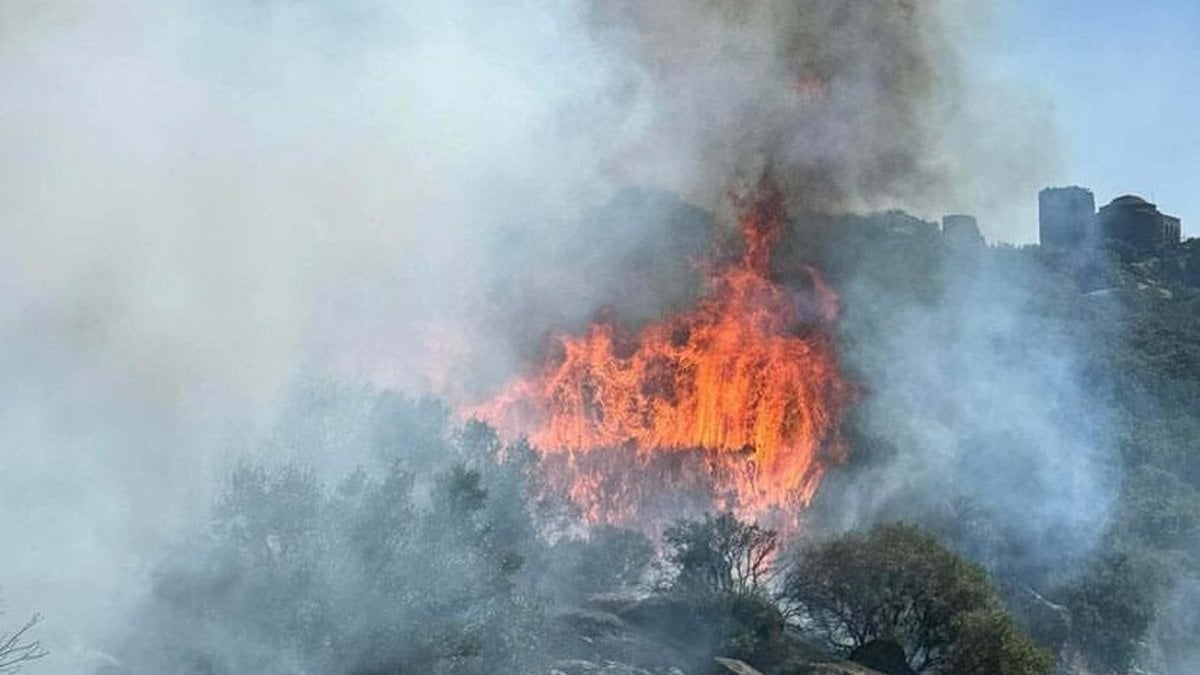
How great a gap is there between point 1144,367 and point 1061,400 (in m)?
14.1

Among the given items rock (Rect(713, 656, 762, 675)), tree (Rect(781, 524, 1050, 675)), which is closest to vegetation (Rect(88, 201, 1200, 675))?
tree (Rect(781, 524, 1050, 675))

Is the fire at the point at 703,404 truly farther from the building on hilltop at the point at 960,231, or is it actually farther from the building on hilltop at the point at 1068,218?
the building on hilltop at the point at 1068,218

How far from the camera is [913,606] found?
27.6 meters

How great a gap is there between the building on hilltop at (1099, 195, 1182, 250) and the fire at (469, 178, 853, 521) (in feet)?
233

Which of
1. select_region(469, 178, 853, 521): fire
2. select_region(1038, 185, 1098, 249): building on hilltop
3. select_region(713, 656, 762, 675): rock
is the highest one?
select_region(1038, 185, 1098, 249): building on hilltop

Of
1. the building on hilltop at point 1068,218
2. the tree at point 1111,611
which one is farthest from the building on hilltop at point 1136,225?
the tree at point 1111,611

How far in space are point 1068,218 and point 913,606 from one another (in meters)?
81.7

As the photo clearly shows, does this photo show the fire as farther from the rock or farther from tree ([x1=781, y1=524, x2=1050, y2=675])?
the rock

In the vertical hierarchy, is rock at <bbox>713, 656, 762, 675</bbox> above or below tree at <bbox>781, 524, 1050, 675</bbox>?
below

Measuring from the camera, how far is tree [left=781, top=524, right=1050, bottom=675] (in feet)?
88.4

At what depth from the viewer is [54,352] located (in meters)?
23.8

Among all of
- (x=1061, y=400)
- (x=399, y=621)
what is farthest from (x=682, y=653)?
(x=1061, y=400)

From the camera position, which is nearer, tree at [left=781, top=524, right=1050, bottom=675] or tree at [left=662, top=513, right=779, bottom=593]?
tree at [left=781, top=524, right=1050, bottom=675]

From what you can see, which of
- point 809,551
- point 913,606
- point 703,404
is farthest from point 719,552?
point 703,404
